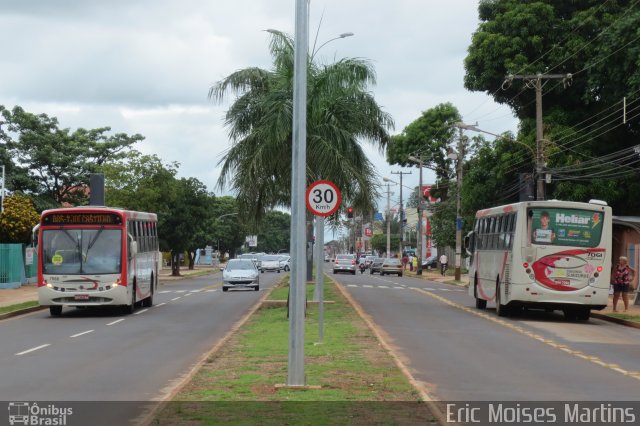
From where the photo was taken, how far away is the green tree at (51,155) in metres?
61.1

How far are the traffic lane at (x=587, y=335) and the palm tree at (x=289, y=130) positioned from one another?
6152mm

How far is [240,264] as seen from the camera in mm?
46656

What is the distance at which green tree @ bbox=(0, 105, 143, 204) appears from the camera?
61.1 meters

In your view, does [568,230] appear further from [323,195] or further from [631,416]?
[631,416]

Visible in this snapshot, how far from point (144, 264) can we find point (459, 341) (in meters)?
14.6

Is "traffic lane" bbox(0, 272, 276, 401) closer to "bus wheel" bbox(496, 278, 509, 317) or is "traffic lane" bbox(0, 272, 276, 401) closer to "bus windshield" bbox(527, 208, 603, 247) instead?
"bus wheel" bbox(496, 278, 509, 317)

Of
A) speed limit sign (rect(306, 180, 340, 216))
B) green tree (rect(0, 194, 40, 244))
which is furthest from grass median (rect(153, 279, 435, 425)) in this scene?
green tree (rect(0, 194, 40, 244))

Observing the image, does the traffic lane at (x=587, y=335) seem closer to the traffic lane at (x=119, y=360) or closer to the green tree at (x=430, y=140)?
the traffic lane at (x=119, y=360)

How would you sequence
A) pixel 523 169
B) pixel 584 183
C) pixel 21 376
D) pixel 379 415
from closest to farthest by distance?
1. pixel 379 415
2. pixel 21 376
3. pixel 584 183
4. pixel 523 169

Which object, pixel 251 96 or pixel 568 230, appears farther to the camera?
pixel 251 96

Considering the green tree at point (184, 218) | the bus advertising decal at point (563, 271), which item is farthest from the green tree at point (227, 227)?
the bus advertising decal at point (563, 271)

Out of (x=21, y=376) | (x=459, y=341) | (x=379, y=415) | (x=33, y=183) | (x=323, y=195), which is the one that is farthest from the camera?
(x=33, y=183)

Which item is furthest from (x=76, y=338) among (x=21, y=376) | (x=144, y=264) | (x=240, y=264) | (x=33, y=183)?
(x=33, y=183)

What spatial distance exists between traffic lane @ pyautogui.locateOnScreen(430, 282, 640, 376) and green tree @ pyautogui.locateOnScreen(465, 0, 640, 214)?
13011mm
